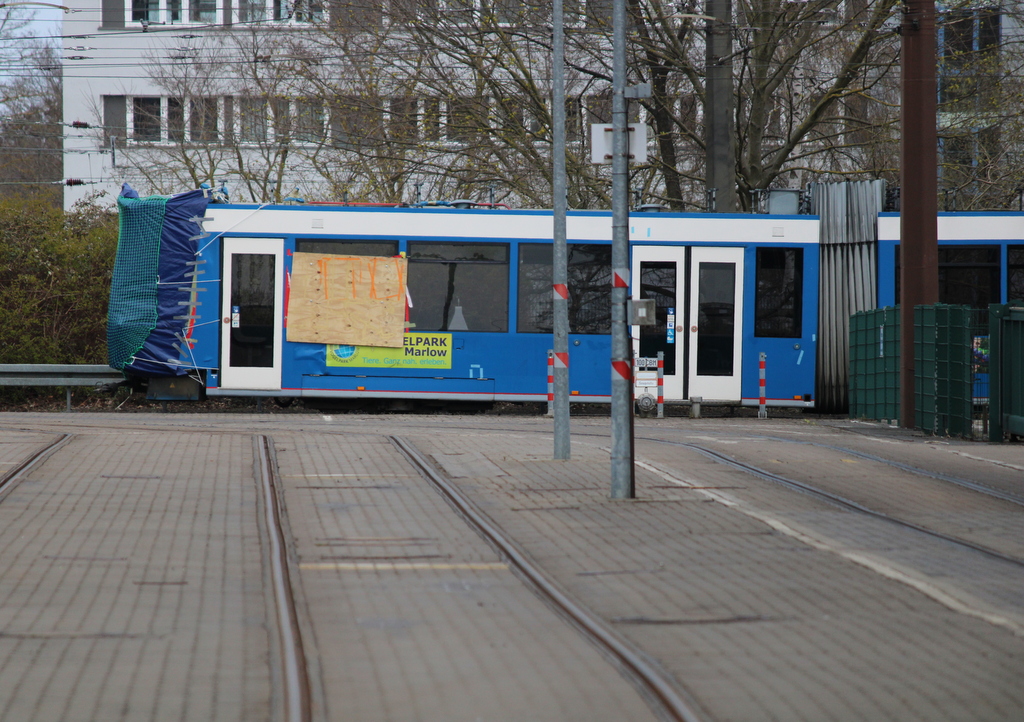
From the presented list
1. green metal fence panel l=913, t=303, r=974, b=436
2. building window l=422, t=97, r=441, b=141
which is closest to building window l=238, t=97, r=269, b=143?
building window l=422, t=97, r=441, b=141

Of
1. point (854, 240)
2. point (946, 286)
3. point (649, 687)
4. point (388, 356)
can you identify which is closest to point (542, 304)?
point (388, 356)

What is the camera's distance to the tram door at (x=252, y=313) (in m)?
18.0

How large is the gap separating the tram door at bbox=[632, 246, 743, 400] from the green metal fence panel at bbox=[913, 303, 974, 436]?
2957 millimetres

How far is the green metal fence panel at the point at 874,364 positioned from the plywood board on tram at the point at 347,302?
23.1 feet

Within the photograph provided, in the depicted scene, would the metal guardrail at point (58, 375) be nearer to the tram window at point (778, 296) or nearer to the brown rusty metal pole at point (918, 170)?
the tram window at point (778, 296)

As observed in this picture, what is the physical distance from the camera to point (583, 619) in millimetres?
5754

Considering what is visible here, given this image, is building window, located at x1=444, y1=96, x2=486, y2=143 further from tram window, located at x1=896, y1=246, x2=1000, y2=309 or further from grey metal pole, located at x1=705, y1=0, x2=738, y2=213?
tram window, located at x1=896, y1=246, x2=1000, y2=309

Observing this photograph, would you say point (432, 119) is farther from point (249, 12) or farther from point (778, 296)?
point (249, 12)

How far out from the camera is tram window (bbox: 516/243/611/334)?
1803 cm

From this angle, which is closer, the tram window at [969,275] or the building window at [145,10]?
the tram window at [969,275]

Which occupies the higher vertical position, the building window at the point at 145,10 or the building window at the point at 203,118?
the building window at the point at 145,10

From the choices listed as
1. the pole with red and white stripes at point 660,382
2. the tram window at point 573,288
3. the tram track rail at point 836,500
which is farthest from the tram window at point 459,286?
the tram track rail at point 836,500

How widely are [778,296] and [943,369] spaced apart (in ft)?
11.2

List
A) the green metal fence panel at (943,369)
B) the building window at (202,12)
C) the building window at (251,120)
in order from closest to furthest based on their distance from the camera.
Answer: the green metal fence panel at (943,369)
the building window at (251,120)
the building window at (202,12)
